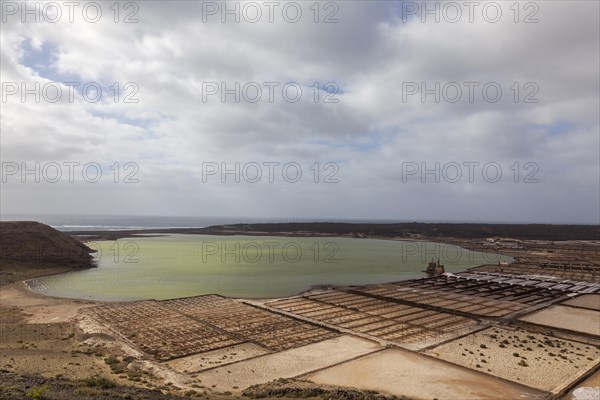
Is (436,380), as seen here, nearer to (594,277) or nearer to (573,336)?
(573,336)

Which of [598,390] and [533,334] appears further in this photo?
[533,334]

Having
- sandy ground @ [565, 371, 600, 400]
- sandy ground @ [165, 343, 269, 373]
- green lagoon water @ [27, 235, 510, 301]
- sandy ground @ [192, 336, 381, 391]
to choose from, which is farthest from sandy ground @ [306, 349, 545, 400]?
green lagoon water @ [27, 235, 510, 301]

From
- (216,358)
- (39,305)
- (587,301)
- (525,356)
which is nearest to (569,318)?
(587,301)

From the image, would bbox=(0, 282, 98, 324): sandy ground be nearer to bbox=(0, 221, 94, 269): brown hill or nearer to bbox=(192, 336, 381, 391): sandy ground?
→ bbox=(0, 221, 94, 269): brown hill

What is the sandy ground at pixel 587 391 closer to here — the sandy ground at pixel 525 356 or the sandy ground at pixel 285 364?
the sandy ground at pixel 525 356

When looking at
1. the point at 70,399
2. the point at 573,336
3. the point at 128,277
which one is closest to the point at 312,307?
the point at 573,336
